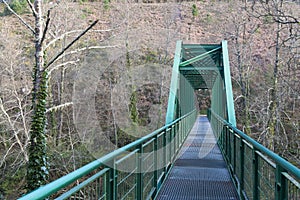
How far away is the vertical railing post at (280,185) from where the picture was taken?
88.7 inches

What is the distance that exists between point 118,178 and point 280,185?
121 cm

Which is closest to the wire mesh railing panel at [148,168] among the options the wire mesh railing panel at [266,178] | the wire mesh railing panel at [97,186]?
the wire mesh railing panel at [266,178]

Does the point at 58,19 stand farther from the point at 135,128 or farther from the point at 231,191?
the point at 231,191

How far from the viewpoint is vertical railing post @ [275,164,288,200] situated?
225cm

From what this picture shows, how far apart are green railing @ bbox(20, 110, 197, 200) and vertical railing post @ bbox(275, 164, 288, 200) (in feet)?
3.66

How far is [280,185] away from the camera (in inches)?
91.2

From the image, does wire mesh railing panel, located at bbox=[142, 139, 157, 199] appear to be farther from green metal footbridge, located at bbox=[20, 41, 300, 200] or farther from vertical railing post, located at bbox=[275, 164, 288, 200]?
vertical railing post, located at bbox=[275, 164, 288, 200]

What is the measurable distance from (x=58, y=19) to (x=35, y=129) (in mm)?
8183

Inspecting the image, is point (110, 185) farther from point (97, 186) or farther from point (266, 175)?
point (266, 175)

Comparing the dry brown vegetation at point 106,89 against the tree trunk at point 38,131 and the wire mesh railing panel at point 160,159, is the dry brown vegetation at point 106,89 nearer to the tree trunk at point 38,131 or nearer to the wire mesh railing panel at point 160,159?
the tree trunk at point 38,131

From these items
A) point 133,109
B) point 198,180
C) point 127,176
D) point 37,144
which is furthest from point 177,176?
point 133,109

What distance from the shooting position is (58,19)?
17.4m

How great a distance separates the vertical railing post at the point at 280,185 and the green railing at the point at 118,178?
3.66ft

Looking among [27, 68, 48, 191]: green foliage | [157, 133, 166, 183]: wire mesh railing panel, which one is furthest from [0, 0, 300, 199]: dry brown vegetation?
[157, 133, 166, 183]: wire mesh railing panel
